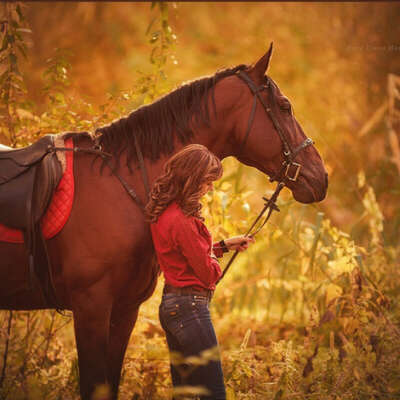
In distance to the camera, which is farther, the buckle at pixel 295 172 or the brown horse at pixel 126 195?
the buckle at pixel 295 172

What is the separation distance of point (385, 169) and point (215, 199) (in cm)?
236

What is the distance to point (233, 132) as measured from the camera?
10.2 ft

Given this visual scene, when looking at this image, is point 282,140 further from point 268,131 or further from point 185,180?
point 185,180

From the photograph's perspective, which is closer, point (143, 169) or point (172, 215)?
point (172, 215)

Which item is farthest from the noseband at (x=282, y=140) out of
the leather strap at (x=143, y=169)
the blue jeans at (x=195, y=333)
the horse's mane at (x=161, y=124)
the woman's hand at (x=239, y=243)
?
the blue jeans at (x=195, y=333)

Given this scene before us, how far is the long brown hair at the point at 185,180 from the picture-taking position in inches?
104

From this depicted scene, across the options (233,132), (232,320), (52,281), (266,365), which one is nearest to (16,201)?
(52,281)

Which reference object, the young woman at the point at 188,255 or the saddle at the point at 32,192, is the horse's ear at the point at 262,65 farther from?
the saddle at the point at 32,192

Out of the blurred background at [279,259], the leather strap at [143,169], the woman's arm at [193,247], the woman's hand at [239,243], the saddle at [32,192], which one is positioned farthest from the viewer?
the blurred background at [279,259]

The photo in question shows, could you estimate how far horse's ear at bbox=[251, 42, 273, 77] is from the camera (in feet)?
9.96

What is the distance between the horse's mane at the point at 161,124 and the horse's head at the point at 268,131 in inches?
6.7

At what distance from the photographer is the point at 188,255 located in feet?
8.65

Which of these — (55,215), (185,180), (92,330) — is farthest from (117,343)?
(185,180)

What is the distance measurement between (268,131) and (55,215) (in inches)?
51.1
